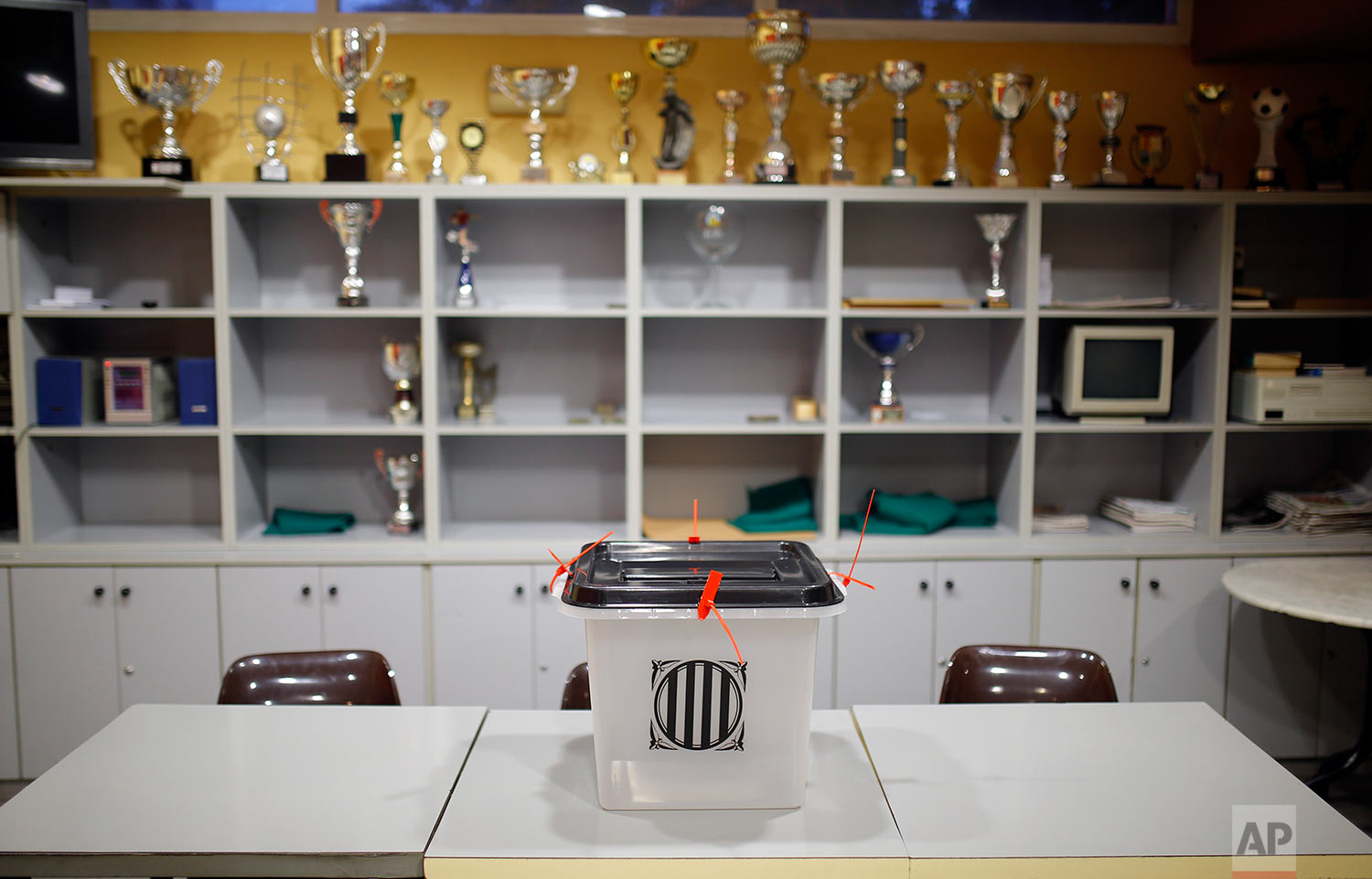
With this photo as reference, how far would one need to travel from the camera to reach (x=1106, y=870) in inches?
56.9

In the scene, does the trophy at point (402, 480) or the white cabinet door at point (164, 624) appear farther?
the trophy at point (402, 480)

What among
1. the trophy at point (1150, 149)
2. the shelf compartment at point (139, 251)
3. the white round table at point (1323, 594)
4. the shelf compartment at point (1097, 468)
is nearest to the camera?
the white round table at point (1323, 594)

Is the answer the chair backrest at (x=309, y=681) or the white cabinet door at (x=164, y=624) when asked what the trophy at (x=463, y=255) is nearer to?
the white cabinet door at (x=164, y=624)

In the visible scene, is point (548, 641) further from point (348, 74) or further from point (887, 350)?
point (348, 74)

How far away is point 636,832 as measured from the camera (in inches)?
59.4

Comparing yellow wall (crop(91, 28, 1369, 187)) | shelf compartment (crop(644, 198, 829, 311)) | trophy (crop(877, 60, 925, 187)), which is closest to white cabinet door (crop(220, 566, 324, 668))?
yellow wall (crop(91, 28, 1369, 187))

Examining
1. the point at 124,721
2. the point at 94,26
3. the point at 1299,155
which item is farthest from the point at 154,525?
the point at 1299,155

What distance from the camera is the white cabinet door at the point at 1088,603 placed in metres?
3.49

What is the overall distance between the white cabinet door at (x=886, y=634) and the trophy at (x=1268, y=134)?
71.9 inches

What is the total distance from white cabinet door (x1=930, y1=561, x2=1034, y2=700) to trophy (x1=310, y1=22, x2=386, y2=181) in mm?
2484

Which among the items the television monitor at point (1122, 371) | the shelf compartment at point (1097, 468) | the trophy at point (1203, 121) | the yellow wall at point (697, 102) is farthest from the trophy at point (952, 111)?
the shelf compartment at point (1097, 468)

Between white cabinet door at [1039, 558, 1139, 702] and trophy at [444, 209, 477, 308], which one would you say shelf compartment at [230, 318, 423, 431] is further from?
white cabinet door at [1039, 558, 1139, 702]

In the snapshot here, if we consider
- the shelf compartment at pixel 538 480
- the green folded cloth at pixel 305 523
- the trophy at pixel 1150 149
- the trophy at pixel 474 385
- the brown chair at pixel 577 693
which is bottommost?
the brown chair at pixel 577 693

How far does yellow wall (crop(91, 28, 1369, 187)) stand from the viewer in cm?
365
